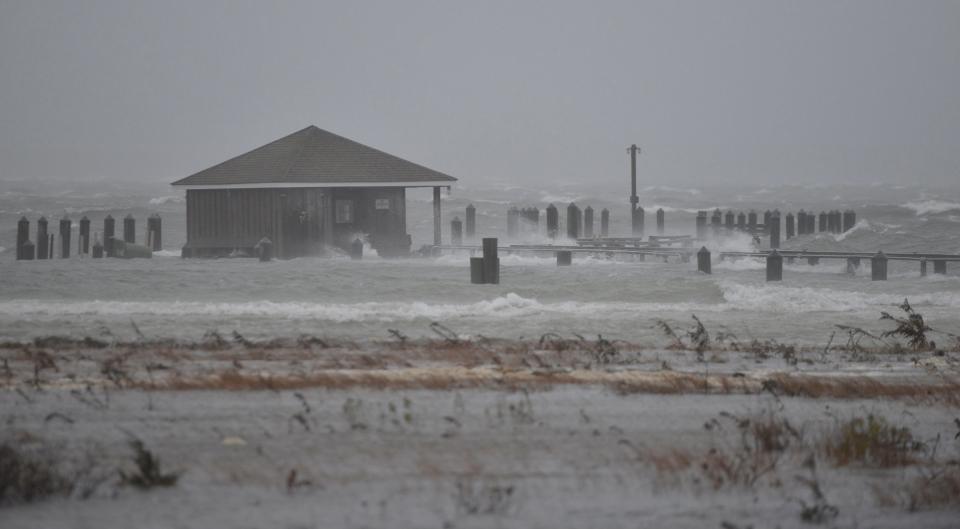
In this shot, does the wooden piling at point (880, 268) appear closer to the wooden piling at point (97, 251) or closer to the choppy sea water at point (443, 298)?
the choppy sea water at point (443, 298)

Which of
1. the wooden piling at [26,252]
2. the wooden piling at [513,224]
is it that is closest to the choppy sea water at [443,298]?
the wooden piling at [26,252]

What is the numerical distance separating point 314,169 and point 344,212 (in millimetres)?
1998

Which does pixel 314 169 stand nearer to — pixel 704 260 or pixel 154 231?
pixel 154 231

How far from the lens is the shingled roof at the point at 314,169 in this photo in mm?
40281

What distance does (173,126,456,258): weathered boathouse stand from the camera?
40.3 metres

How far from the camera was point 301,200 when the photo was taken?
133 feet

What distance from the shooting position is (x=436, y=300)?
28484 millimetres

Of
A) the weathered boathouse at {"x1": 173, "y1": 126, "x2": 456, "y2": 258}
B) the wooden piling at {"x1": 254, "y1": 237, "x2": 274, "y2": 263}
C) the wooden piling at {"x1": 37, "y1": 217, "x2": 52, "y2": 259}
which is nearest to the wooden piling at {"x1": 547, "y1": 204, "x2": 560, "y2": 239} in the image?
the weathered boathouse at {"x1": 173, "y1": 126, "x2": 456, "y2": 258}

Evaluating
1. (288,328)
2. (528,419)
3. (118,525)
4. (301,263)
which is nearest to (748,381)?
(528,419)

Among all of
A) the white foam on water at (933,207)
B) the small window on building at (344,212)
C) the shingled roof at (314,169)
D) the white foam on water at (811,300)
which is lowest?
the white foam on water at (811,300)

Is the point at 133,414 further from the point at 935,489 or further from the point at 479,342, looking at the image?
the point at 479,342

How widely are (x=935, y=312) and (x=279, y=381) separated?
1993cm

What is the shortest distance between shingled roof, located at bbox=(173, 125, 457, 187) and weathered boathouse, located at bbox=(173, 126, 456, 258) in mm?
36

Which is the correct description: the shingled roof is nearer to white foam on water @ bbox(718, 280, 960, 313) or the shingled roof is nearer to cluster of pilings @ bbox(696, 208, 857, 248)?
white foam on water @ bbox(718, 280, 960, 313)
